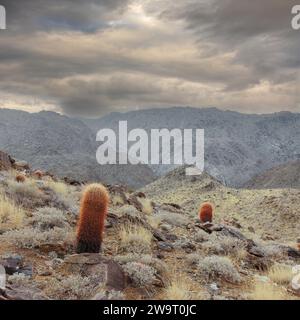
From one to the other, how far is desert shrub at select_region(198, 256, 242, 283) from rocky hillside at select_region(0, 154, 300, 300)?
0.9 inches

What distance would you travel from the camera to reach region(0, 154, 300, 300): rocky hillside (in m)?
8.79

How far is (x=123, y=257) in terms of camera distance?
10391 millimetres

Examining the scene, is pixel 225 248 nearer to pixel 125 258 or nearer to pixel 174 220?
pixel 174 220

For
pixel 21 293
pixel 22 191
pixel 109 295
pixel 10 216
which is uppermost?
pixel 22 191

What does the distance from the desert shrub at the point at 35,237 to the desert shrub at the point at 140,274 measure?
2.01 metres

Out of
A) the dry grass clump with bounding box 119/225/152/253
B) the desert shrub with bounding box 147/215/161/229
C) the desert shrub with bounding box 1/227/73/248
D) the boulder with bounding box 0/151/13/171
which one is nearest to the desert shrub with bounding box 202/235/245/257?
the dry grass clump with bounding box 119/225/152/253

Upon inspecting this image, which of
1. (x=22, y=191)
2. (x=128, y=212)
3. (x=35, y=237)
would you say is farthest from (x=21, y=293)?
(x=22, y=191)

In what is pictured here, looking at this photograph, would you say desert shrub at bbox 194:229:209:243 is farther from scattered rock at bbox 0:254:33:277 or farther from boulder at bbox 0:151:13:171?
boulder at bbox 0:151:13:171

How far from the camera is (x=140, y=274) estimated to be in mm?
9422

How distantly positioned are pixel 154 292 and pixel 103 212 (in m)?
2.12

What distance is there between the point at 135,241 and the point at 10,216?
10.4ft

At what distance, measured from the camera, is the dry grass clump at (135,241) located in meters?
11.6
